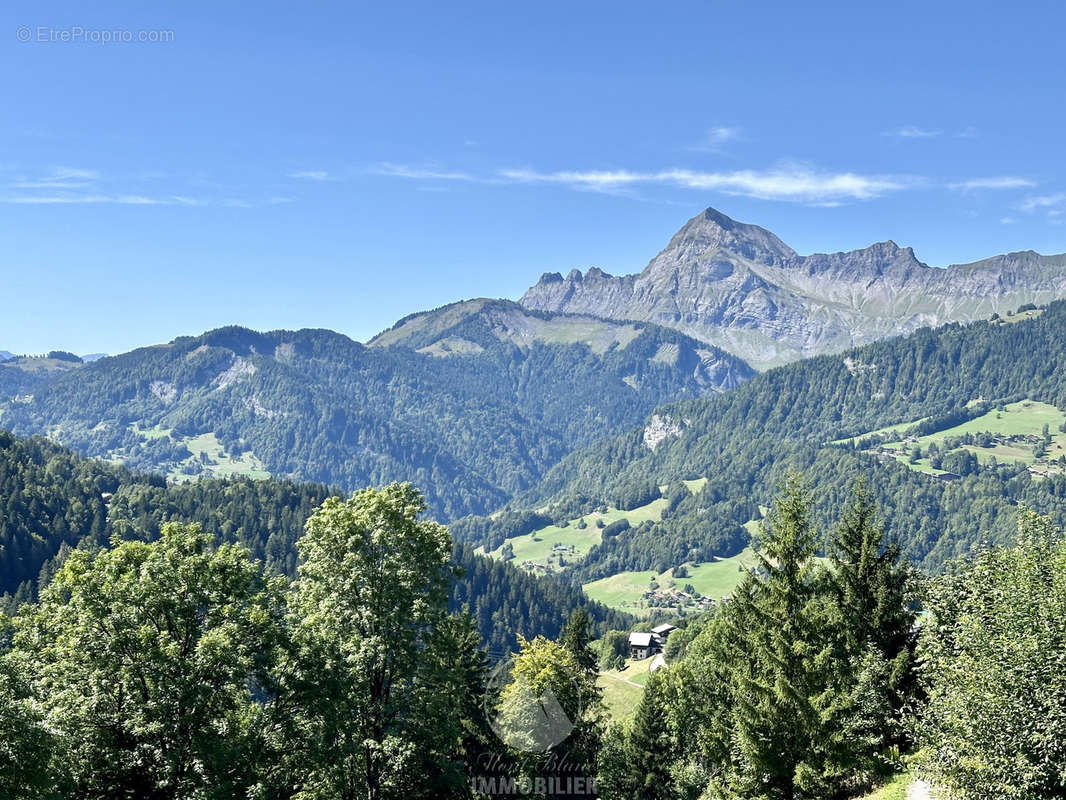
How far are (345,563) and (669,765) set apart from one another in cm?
4617

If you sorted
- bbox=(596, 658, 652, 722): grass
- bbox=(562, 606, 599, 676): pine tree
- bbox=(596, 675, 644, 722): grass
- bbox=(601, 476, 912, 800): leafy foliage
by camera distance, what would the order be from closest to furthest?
bbox=(601, 476, 912, 800): leafy foliage
bbox=(562, 606, 599, 676): pine tree
bbox=(596, 675, 644, 722): grass
bbox=(596, 658, 652, 722): grass

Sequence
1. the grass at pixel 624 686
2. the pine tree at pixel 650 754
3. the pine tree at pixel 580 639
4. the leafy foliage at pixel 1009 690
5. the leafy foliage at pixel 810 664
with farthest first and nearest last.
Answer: the grass at pixel 624 686 < the pine tree at pixel 650 754 < the pine tree at pixel 580 639 < the leafy foliage at pixel 810 664 < the leafy foliage at pixel 1009 690

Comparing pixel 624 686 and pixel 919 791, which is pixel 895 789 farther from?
pixel 624 686

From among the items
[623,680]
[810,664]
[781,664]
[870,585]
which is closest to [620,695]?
[623,680]

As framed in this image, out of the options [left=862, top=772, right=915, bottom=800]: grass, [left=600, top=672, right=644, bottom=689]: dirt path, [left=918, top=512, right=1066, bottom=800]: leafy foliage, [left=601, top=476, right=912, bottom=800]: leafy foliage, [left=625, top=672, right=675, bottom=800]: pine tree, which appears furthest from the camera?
[left=600, top=672, right=644, bottom=689]: dirt path

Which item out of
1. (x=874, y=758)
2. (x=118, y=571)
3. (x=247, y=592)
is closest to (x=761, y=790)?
(x=874, y=758)

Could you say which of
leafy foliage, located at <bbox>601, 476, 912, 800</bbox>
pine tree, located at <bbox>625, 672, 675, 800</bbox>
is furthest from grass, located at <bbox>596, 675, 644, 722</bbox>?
leafy foliage, located at <bbox>601, 476, 912, 800</bbox>

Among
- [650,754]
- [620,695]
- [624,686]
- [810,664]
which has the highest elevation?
[810,664]

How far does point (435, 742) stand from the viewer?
3438cm

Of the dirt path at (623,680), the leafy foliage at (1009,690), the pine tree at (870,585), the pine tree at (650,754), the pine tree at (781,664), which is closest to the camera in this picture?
the leafy foliage at (1009,690)

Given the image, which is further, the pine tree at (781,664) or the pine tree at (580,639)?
the pine tree at (580,639)

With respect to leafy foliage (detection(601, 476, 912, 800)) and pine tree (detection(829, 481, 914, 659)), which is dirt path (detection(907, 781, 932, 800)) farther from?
pine tree (detection(829, 481, 914, 659))

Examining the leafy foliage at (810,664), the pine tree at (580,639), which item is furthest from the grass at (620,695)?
the leafy foliage at (810,664)

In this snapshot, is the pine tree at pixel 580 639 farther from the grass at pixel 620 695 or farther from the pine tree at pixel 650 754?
the grass at pixel 620 695
